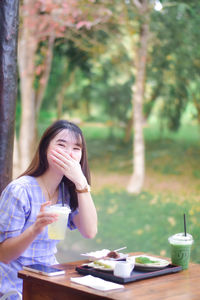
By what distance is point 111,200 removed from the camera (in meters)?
5.96

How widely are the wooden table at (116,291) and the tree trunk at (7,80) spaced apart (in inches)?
29.7

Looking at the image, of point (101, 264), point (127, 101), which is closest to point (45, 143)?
point (101, 264)

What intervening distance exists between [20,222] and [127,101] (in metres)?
4.64

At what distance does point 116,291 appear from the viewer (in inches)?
62.7

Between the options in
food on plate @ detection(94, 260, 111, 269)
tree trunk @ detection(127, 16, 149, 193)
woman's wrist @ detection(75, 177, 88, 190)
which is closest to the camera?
food on plate @ detection(94, 260, 111, 269)

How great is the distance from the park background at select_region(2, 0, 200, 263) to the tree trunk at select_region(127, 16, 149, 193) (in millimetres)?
13

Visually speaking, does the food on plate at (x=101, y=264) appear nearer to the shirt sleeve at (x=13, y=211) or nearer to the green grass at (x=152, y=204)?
the shirt sleeve at (x=13, y=211)

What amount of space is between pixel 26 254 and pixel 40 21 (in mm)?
4495

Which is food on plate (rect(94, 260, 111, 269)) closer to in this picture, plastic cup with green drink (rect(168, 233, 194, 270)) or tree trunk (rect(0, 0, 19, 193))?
plastic cup with green drink (rect(168, 233, 194, 270))

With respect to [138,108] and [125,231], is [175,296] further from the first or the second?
[138,108]

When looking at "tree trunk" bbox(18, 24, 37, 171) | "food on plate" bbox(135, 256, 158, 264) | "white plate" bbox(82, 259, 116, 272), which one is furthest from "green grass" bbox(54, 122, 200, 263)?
"white plate" bbox(82, 259, 116, 272)

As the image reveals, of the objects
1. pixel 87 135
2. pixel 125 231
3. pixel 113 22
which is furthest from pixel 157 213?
pixel 113 22

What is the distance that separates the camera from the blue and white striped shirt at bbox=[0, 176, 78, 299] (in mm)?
1832

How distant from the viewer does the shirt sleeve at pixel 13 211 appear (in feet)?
5.99
